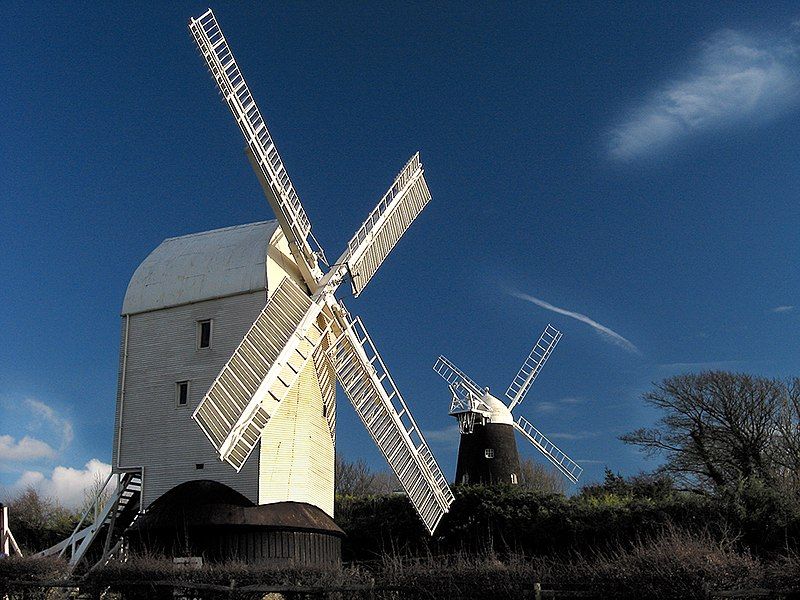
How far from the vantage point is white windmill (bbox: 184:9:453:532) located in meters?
16.4

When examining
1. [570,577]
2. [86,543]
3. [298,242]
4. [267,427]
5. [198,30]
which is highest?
[198,30]

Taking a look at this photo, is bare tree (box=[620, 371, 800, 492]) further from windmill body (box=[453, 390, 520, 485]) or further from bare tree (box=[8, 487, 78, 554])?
bare tree (box=[8, 487, 78, 554])

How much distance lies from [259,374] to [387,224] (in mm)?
6321

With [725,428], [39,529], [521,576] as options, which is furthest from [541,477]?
[521,576]

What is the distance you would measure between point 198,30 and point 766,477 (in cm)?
1938

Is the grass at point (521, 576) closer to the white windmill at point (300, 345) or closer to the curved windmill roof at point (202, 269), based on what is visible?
the white windmill at point (300, 345)

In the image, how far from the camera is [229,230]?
20.6m

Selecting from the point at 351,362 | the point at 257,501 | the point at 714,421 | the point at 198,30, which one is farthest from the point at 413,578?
the point at 714,421

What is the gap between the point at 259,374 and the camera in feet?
55.4

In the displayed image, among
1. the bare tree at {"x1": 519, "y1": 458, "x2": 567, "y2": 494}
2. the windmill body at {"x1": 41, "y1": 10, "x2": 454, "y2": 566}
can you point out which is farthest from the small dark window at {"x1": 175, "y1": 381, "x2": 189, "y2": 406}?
the bare tree at {"x1": 519, "y1": 458, "x2": 567, "y2": 494}

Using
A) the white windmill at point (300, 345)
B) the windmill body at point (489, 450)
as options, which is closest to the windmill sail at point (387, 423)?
the white windmill at point (300, 345)

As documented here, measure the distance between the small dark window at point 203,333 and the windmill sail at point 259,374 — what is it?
2200 mm

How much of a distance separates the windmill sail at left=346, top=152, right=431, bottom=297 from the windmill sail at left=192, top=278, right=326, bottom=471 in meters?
1.81

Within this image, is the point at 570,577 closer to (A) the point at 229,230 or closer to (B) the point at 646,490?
(A) the point at 229,230
